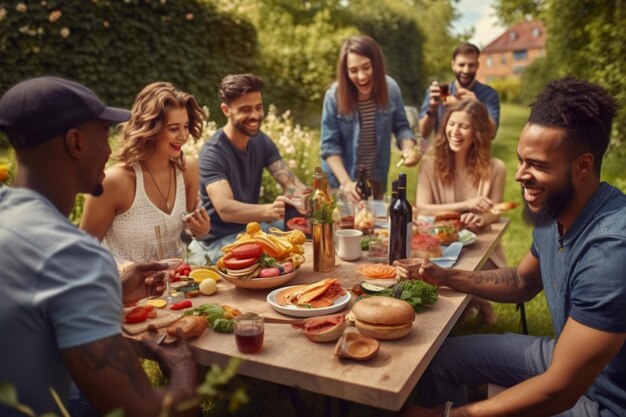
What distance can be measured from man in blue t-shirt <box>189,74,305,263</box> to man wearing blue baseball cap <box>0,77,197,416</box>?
227 cm

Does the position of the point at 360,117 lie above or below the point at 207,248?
above

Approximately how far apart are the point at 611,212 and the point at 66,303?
195 cm

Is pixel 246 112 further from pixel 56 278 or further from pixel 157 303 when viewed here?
pixel 56 278

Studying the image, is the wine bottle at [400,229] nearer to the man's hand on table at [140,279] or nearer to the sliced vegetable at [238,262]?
the sliced vegetable at [238,262]

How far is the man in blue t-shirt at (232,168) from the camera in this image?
4.02 m

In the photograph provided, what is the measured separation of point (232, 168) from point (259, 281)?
196 cm

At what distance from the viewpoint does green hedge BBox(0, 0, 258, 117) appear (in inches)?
314

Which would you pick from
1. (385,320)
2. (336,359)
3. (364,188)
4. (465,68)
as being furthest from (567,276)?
(465,68)

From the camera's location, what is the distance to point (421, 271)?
2596 mm

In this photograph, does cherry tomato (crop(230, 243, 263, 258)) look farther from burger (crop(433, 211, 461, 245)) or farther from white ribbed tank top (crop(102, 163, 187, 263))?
burger (crop(433, 211, 461, 245))

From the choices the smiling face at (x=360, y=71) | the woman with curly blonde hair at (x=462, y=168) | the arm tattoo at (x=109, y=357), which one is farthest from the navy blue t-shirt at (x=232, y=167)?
the arm tattoo at (x=109, y=357)

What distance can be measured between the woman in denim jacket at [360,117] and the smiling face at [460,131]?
2.58 ft

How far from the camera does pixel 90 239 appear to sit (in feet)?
4.98

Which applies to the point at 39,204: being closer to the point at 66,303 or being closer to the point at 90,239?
the point at 90,239
